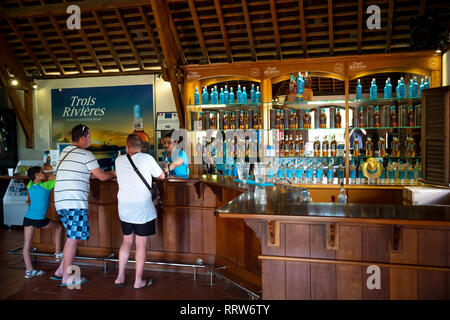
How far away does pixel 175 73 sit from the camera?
6336 mm

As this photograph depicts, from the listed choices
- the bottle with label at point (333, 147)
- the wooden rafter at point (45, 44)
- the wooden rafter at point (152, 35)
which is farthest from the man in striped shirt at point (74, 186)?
the wooden rafter at point (45, 44)

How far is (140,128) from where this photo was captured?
742 centimetres

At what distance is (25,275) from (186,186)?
2.20m

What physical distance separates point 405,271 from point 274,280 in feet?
3.16

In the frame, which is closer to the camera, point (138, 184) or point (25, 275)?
point (138, 184)

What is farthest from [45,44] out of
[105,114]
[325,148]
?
[325,148]

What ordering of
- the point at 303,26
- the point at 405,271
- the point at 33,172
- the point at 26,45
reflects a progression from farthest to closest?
the point at 26,45 < the point at 303,26 < the point at 33,172 < the point at 405,271

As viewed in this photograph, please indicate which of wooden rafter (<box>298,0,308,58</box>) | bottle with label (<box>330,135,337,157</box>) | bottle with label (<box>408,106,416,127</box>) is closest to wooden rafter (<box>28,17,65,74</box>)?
wooden rafter (<box>298,0,308,58</box>)

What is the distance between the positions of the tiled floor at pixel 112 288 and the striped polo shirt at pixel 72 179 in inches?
36.1

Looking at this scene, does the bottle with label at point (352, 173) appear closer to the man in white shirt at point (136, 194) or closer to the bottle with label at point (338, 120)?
the bottle with label at point (338, 120)

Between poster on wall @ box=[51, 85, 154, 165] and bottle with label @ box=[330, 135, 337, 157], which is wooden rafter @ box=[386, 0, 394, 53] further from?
poster on wall @ box=[51, 85, 154, 165]

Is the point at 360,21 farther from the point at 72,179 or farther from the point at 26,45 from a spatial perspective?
the point at 26,45

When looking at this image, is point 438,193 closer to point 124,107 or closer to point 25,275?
point 25,275
